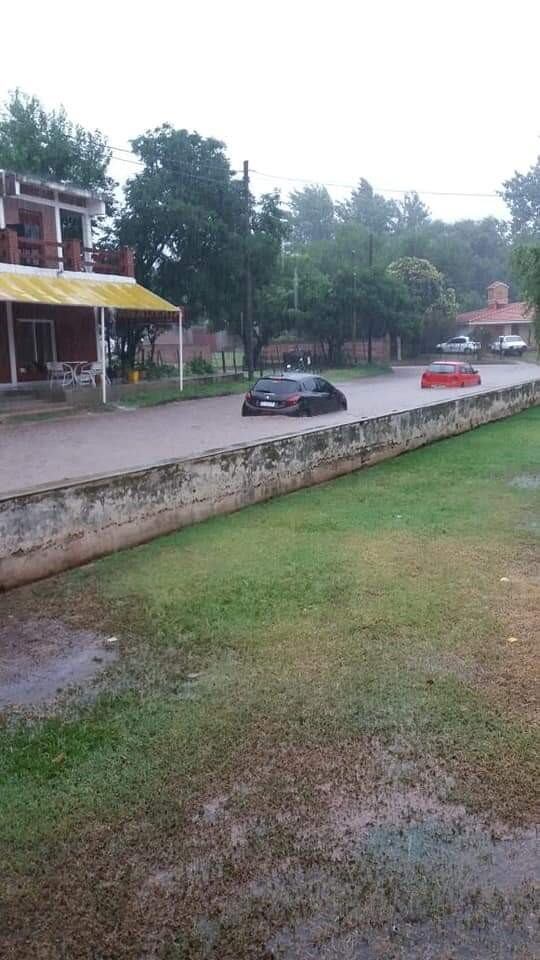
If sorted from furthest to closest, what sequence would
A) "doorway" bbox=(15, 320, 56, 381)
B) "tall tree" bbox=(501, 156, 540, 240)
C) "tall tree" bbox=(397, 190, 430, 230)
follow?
"tall tree" bbox=(397, 190, 430, 230) < "tall tree" bbox=(501, 156, 540, 240) < "doorway" bbox=(15, 320, 56, 381)

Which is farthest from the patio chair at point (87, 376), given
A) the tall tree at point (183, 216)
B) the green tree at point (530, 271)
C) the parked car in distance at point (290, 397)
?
the green tree at point (530, 271)

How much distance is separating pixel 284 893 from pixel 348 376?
3997 centimetres

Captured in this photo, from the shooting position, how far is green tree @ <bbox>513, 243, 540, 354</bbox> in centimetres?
2400

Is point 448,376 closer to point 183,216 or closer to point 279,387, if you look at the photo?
point 183,216

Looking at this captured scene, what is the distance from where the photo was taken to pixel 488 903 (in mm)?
2818

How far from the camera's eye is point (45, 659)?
515 centimetres

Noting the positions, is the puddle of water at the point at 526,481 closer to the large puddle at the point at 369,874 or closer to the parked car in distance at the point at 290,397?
the large puddle at the point at 369,874

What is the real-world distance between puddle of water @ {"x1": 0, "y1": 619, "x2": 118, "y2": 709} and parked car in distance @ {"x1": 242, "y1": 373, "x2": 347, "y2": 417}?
15.5 metres

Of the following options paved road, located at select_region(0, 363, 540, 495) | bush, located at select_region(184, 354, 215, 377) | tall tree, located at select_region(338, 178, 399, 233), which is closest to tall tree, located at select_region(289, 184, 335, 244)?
tall tree, located at select_region(338, 178, 399, 233)

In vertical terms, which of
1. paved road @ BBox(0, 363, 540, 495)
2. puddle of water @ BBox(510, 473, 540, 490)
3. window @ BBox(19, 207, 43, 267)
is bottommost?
puddle of water @ BBox(510, 473, 540, 490)

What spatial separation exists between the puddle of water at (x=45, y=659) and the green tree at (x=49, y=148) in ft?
85.5

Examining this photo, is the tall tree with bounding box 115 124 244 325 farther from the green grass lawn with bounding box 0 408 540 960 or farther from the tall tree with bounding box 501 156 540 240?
the tall tree with bounding box 501 156 540 240

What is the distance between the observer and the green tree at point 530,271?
2400 cm

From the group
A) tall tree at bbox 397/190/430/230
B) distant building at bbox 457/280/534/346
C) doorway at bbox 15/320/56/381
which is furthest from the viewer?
tall tree at bbox 397/190/430/230
